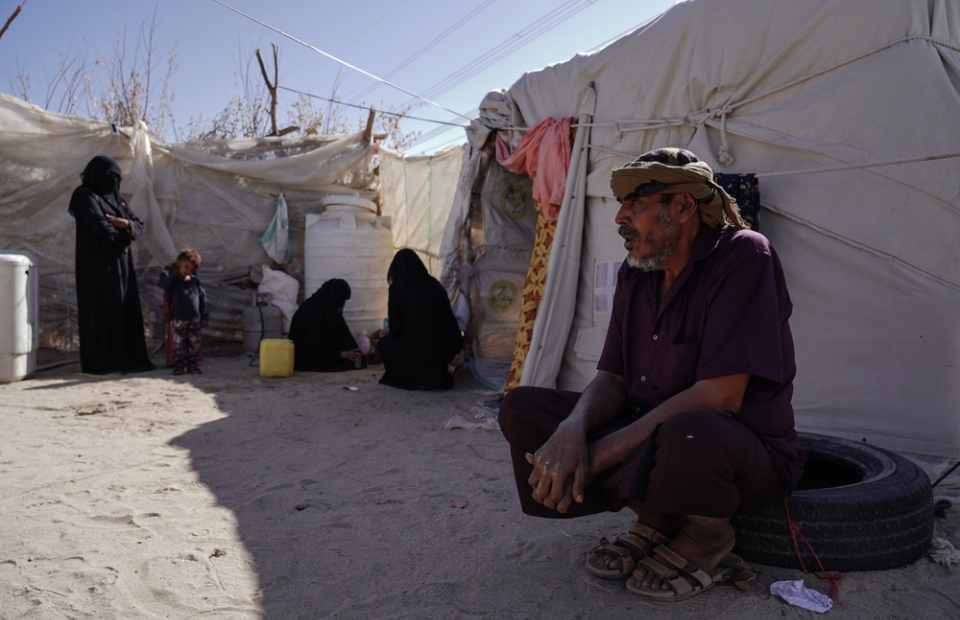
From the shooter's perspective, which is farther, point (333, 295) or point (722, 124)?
point (333, 295)

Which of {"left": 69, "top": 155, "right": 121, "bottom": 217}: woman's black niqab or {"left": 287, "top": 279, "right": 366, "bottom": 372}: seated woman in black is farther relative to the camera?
{"left": 287, "top": 279, "right": 366, "bottom": 372}: seated woman in black

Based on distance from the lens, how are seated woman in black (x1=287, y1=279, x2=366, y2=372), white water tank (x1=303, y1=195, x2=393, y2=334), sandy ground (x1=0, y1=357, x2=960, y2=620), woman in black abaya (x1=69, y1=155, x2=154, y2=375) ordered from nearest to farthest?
sandy ground (x1=0, y1=357, x2=960, y2=620) < woman in black abaya (x1=69, y1=155, x2=154, y2=375) < seated woman in black (x1=287, y1=279, x2=366, y2=372) < white water tank (x1=303, y1=195, x2=393, y2=334)

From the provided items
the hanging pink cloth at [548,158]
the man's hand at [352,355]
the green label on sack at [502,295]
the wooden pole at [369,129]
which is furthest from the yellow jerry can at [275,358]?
the wooden pole at [369,129]

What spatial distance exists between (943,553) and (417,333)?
415 centimetres

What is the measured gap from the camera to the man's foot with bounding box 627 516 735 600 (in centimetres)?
191

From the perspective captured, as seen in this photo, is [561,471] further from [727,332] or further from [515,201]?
[515,201]

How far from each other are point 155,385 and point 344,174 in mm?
3690

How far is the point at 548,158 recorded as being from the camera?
15.8 feet

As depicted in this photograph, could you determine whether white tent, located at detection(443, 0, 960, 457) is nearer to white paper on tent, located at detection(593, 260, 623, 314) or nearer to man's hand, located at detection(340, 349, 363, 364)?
white paper on tent, located at detection(593, 260, 623, 314)

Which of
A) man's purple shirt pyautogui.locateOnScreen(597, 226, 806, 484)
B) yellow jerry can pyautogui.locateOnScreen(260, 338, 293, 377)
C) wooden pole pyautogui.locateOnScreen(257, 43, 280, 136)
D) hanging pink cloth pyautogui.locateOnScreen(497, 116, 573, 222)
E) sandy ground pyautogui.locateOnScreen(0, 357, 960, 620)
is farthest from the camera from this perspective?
wooden pole pyautogui.locateOnScreen(257, 43, 280, 136)

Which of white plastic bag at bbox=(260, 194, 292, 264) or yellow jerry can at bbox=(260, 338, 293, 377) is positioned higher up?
white plastic bag at bbox=(260, 194, 292, 264)

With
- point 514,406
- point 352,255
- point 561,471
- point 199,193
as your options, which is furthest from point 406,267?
point 561,471

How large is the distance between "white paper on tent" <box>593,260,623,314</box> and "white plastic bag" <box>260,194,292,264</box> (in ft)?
15.9

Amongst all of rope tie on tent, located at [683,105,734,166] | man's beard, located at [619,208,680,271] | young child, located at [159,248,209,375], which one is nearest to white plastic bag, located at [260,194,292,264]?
young child, located at [159,248,209,375]
